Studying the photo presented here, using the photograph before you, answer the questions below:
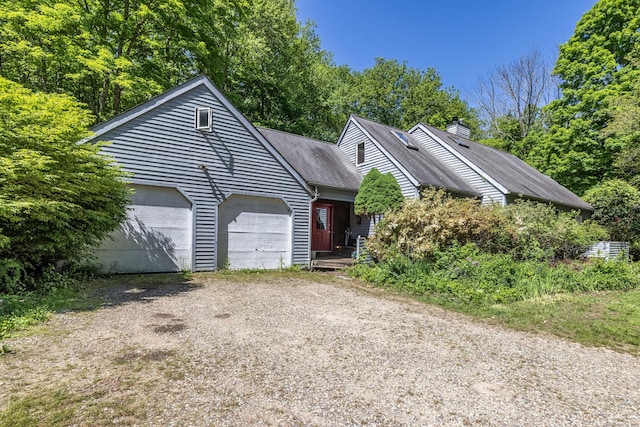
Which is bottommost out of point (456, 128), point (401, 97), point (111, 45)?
point (456, 128)

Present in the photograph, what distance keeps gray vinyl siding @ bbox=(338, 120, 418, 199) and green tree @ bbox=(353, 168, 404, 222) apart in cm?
80

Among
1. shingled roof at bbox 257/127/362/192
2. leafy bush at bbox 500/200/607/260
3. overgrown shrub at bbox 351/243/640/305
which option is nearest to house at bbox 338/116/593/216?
shingled roof at bbox 257/127/362/192

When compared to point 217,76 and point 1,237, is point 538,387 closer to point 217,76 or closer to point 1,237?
point 1,237

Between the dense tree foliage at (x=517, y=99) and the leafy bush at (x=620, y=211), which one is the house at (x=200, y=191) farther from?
the dense tree foliage at (x=517, y=99)

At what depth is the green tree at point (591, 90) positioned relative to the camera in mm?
20188

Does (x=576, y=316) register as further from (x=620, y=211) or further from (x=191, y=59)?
(x=191, y=59)

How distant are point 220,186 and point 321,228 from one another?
5.21 meters

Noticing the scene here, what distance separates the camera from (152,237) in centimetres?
895

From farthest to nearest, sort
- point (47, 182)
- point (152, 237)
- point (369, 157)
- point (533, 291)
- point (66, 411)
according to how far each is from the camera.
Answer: point (369, 157) < point (152, 237) < point (533, 291) < point (47, 182) < point (66, 411)

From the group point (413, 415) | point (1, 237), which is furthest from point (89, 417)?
point (1, 237)

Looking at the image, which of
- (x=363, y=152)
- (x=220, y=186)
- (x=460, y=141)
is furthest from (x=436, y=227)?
(x=460, y=141)

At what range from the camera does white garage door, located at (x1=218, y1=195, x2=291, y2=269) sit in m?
10.3

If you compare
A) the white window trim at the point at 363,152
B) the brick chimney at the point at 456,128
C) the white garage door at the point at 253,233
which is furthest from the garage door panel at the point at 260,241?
the brick chimney at the point at 456,128

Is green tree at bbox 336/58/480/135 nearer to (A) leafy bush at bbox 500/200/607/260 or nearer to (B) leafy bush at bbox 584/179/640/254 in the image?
(B) leafy bush at bbox 584/179/640/254
